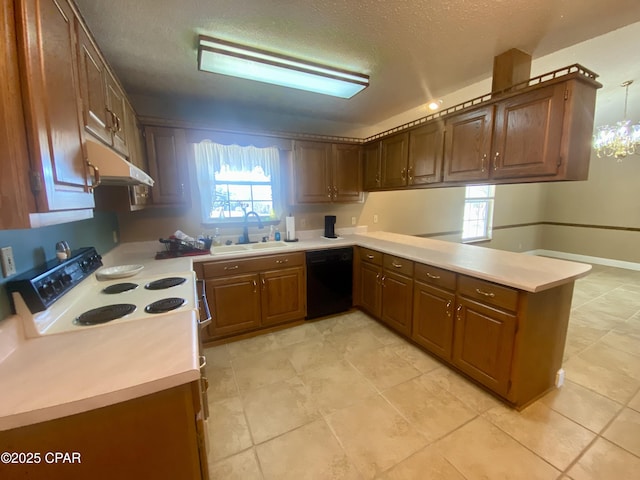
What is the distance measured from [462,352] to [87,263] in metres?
2.76

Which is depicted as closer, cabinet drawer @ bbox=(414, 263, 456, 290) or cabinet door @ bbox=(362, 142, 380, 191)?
cabinet drawer @ bbox=(414, 263, 456, 290)

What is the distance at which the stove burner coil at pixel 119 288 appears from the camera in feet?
5.24

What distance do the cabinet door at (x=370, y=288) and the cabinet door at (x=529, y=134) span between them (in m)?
1.50

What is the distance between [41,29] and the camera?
0.86 meters

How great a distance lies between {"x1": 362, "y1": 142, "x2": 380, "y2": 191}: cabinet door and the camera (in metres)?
3.36

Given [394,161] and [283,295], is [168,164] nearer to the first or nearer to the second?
[283,295]

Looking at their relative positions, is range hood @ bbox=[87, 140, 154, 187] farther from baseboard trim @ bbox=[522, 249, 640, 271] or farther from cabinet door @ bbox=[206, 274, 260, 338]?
baseboard trim @ bbox=[522, 249, 640, 271]

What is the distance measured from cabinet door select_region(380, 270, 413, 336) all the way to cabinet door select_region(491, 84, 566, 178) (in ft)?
4.04

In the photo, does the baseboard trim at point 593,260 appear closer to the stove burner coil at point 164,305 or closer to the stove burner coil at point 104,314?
the stove burner coil at point 164,305

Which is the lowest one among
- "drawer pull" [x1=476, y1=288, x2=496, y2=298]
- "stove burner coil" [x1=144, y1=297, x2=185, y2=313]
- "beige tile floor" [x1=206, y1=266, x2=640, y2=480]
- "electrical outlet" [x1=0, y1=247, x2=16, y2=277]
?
"beige tile floor" [x1=206, y1=266, x2=640, y2=480]

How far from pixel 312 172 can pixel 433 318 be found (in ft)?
6.96

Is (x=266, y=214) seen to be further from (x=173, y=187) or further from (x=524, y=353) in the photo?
(x=524, y=353)

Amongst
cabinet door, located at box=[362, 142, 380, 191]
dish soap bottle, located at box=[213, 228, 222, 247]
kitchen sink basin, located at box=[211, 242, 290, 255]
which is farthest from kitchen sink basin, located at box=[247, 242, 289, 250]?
cabinet door, located at box=[362, 142, 380, 191]

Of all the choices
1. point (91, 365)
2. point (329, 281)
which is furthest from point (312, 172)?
point (91, 365)
